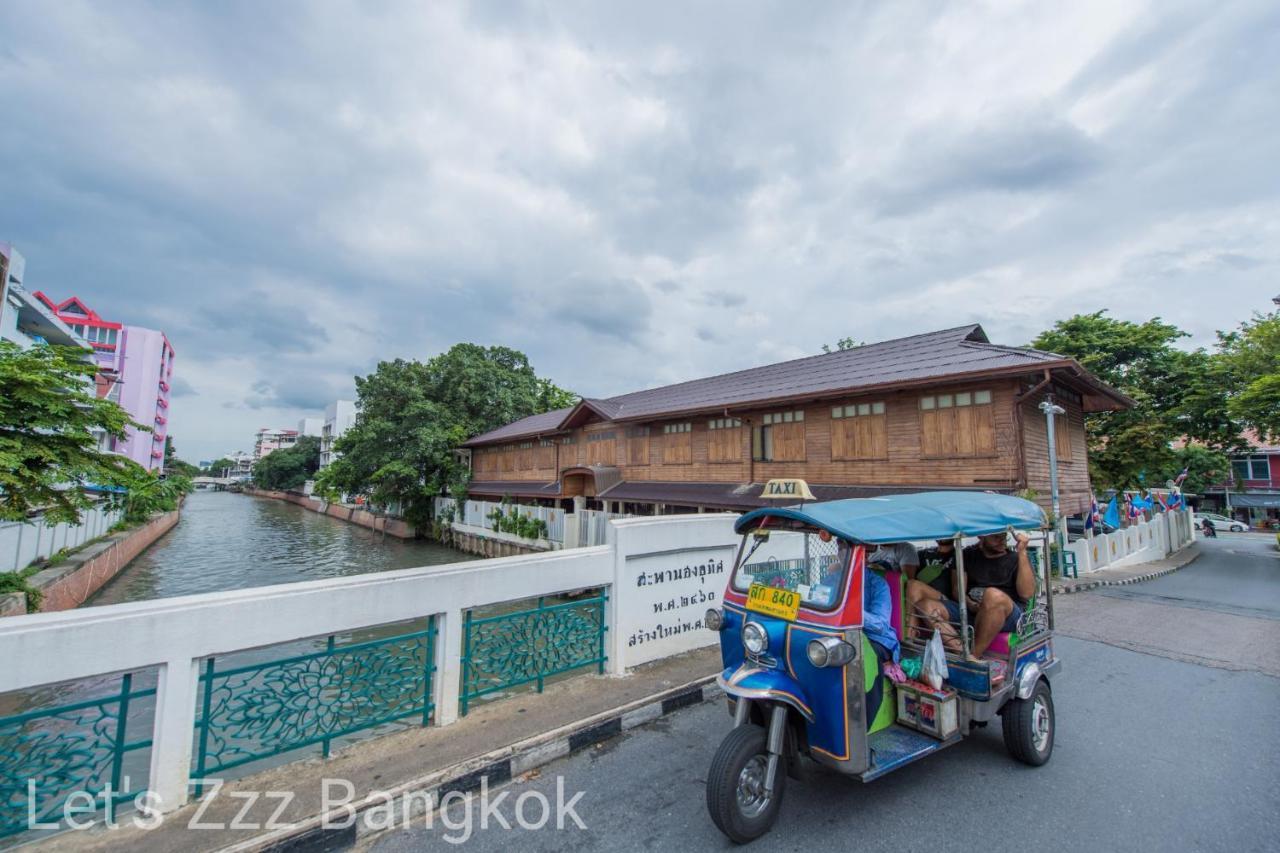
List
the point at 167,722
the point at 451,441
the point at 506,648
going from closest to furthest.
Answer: the point at 167,722, the point at 506,648, the point at 451,441

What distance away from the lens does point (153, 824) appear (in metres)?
3.20

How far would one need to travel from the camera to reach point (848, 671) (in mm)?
3236

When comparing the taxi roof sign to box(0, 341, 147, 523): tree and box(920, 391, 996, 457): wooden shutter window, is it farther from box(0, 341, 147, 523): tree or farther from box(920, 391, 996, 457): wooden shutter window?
box(0, 341, 147, 523): tree

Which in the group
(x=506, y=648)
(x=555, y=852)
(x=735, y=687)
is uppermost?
(x=735, y=687)

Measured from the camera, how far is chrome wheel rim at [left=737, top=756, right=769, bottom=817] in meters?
3.09

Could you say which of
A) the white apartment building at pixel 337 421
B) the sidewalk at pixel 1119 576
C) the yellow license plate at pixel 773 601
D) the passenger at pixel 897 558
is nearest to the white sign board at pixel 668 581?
the yellow license plate at pixel 773 601

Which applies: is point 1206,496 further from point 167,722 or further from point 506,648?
point 167,722

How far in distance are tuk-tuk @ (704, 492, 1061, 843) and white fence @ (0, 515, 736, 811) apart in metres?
2.06

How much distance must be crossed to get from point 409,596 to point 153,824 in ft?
6.08

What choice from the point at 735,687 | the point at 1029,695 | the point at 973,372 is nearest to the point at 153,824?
the point at 735,687

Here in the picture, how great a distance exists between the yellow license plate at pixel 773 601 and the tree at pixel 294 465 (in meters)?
89.1

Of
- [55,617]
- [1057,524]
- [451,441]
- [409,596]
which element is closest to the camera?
[55,617]

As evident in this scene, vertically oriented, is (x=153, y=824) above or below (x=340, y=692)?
below

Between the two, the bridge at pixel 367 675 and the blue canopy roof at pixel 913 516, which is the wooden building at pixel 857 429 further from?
the bridge at pixel 367 675
